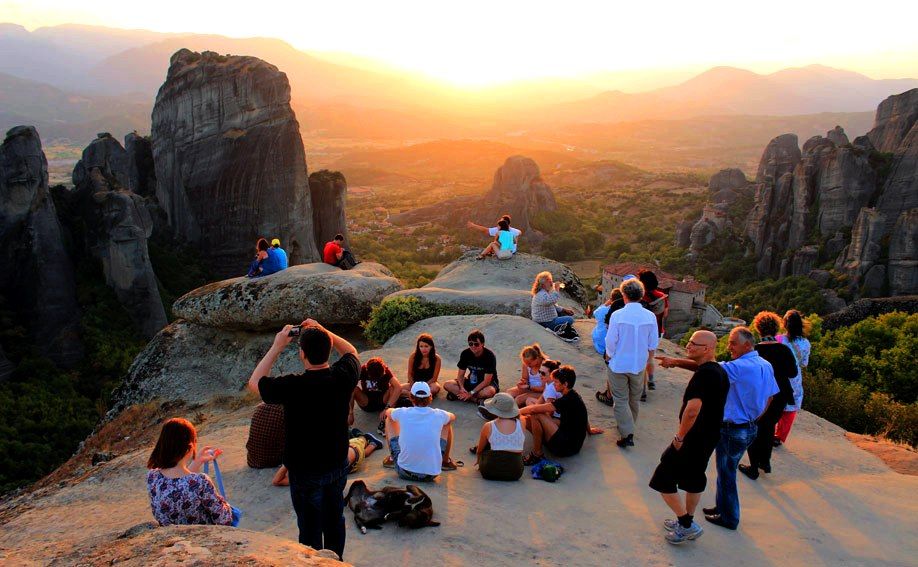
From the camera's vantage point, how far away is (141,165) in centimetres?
4119

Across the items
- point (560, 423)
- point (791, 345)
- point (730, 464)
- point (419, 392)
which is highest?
point (791, 345)

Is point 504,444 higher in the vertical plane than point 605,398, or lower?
higher

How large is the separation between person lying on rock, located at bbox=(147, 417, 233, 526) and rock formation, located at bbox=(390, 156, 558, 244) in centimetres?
6652

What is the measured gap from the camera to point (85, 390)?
84.7 feet

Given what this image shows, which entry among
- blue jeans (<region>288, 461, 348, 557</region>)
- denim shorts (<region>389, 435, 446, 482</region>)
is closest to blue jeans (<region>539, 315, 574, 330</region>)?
denim shorts (<region>389, 435, 446, 482</region>)

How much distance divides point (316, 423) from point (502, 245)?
14643mm

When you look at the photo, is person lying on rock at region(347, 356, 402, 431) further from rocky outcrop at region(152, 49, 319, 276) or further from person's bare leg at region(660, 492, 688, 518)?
rocky outcrop at region(152, 49, 319, 276)

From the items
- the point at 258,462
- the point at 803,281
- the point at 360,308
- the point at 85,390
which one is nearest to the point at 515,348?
the point at 360,308

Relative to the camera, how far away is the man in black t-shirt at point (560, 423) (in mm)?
8469

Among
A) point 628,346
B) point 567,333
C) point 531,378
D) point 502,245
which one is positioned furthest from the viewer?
point 502,245

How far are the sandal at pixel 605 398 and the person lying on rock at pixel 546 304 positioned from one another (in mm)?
3321

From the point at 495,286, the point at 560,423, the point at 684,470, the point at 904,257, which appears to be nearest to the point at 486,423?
the point at 560,423

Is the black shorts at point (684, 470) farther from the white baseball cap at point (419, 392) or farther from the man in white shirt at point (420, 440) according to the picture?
the white baseball cap at point (419, 392)

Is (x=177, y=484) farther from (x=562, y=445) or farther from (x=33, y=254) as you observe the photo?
(x=33, y=254)
